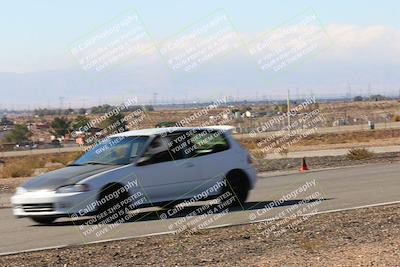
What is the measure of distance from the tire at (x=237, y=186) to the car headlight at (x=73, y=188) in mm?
3315

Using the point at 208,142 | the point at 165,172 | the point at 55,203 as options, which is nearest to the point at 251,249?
the point at 55,203

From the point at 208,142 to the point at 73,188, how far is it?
3419mm

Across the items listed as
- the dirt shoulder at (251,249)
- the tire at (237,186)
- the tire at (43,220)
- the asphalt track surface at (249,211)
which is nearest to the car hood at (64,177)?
the tire at (43,220)

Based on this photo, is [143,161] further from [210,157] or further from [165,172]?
[210,157]

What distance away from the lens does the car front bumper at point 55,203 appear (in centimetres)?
1426

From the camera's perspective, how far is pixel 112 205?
48.4 ft

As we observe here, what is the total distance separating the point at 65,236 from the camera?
13.3 m

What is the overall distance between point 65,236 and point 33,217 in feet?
5.47

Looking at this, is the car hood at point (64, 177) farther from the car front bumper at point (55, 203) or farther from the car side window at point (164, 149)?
the car side window at point (164, 149)

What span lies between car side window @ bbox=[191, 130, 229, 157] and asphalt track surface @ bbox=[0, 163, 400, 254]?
1.13m

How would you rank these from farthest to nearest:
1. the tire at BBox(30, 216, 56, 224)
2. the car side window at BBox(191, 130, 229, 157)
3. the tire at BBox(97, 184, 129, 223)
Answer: the car side window at BBox(191, 130, 229, 157) → the tire at BBox(30, 216, 56, 224) → the tire at BBox(97, 184, 129, 223)

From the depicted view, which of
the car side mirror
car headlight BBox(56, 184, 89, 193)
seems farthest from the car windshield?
car headlight BBox(56, 184, 89, 193)

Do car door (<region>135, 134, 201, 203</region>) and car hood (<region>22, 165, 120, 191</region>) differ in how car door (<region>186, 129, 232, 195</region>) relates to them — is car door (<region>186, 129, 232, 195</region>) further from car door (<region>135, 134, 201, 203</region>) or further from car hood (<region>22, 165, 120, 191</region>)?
car hood (<region>22, 165, 120, 191</region>)

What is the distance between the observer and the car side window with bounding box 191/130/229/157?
53.8ft
